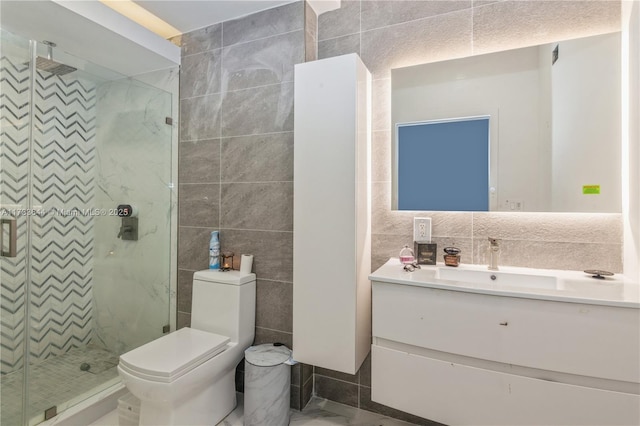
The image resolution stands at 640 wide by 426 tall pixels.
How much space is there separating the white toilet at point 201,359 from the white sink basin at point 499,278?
3.82ft

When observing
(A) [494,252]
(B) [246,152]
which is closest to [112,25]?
(B) [246,152]

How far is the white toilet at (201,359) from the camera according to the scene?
1.43m

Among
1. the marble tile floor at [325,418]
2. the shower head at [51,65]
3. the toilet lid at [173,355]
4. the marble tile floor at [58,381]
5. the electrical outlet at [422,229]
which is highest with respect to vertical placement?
the shower head at [51,65]

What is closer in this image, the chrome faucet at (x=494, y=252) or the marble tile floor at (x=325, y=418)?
the chrome faucet at (x=494, y=252)

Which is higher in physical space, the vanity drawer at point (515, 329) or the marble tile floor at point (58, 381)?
the vanity drawer at point (515, 329)

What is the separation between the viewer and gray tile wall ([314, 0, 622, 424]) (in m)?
1.41

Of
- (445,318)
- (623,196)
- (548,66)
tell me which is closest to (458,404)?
(445,318)

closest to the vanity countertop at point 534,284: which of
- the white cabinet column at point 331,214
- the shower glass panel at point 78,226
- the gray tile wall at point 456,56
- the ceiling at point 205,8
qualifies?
the gray tile wall at point 456,56

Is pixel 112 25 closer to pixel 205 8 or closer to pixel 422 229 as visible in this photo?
pixel 205 8

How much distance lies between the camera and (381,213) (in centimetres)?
178

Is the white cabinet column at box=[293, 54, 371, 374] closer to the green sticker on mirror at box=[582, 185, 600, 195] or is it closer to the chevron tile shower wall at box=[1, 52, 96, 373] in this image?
the green sticker on mirror at box=[582, 185, 600, 195]

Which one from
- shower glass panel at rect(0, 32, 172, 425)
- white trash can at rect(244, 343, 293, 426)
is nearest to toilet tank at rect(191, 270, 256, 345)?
white trash can at rect(244, 343, 293, 426)

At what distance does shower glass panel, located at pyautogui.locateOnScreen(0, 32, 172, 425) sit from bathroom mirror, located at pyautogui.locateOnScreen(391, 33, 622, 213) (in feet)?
5.77

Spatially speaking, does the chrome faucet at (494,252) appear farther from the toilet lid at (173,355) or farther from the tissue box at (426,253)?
the toilet lid at (173,355)
